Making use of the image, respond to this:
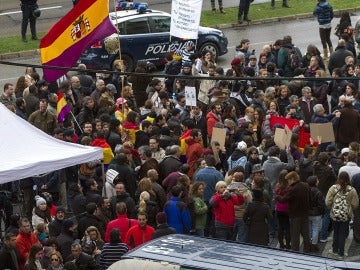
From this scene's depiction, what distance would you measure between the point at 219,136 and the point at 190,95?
2.15 m

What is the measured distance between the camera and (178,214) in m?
16.5

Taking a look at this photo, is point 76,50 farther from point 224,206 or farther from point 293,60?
point 293,60

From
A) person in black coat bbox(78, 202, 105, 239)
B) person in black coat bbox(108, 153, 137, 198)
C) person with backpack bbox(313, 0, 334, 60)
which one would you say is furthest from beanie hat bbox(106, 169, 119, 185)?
person with backpack bbox(313, 0, 334, 60)

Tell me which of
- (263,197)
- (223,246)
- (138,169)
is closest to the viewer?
(223,246)

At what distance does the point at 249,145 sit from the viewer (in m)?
18.6

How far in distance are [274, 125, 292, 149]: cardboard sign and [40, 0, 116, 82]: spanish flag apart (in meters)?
3.52

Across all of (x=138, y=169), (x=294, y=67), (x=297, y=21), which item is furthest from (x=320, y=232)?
(x=297, y=21)

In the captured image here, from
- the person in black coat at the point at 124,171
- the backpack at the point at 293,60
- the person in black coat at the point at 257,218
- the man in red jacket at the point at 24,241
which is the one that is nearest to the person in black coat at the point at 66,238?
the man in red jacket at the point at 24,241

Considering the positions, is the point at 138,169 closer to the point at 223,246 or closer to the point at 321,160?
the point at 321,160

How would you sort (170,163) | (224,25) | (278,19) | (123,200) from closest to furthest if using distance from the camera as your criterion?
1. (123,200)
2. (170,163)
3. (224,25)
4. (278,19)

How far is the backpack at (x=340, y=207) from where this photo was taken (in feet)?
55.0

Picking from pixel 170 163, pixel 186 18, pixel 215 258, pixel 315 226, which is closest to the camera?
pixel 215 258

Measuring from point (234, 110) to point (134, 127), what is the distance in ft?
6.21

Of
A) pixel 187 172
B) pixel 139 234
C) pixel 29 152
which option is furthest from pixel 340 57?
pixel 29 152
